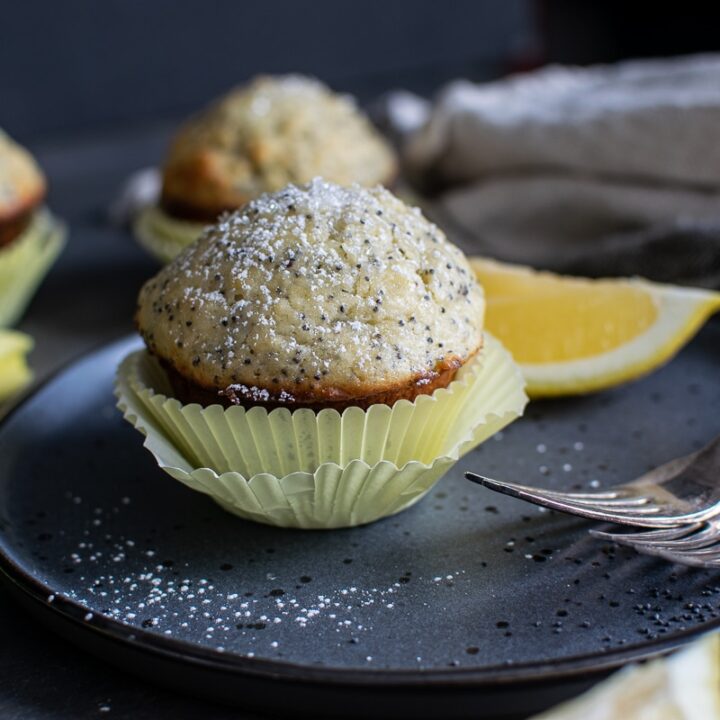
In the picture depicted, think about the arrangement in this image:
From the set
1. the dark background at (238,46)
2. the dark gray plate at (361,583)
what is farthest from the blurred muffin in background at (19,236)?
the dark background at (238,46)

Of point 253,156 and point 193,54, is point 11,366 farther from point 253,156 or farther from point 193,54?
point 193,54

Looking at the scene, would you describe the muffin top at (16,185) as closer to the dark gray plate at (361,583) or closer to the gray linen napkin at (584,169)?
the dark gray plate at (361,583)

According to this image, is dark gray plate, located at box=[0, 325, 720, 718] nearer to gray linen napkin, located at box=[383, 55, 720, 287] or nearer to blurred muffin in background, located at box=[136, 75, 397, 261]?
gray linen napkin, located at box=[383, 55, 720, 287]

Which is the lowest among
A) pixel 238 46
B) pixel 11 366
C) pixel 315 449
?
pixel 238 46

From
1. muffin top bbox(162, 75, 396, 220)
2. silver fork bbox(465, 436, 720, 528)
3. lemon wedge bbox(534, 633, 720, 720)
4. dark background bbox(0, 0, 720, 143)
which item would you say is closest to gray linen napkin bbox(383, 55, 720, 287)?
muffin top bbox(162, 75, 396, 220)

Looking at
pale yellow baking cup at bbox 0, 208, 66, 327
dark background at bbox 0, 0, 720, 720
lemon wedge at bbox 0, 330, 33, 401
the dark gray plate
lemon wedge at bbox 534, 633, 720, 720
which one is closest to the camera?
lemon wedge at bbox 534, 633, 720, 720

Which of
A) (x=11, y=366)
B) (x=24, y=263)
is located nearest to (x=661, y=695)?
(x=11, y=366)
